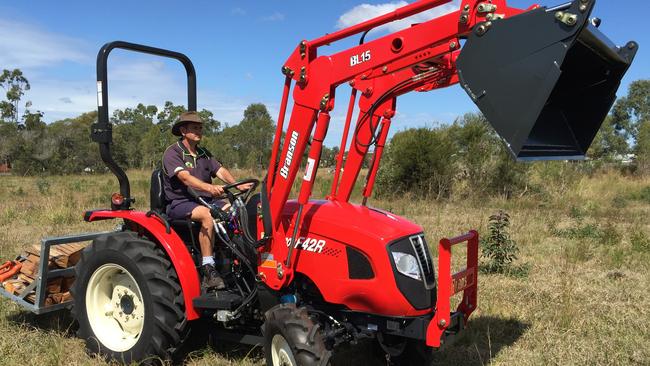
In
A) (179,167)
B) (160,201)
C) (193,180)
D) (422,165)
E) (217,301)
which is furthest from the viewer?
(422,165)

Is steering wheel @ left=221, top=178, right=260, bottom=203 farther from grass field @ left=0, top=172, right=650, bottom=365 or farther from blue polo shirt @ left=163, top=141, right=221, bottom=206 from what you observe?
grass field @ left=0, top=172, right=650, bottom=365

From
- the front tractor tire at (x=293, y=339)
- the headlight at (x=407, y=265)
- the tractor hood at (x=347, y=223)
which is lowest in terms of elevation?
the front tractor tire at (x=293, y=339)

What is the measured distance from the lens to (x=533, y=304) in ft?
18.7

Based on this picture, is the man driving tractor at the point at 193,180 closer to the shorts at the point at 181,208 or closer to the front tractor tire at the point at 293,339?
the shorts at the point at 181,208

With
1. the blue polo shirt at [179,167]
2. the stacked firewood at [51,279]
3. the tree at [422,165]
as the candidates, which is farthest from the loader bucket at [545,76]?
the tree at [422,165]

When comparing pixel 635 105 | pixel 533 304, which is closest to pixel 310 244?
pixel 533 304

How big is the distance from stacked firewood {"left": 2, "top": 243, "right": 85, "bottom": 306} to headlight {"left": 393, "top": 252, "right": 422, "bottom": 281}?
326 cm

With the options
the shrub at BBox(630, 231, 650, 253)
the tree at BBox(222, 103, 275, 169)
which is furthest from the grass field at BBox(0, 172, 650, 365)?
the tree at BBox(222, 103, 275, 169)

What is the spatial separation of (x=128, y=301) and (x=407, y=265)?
2376 mm

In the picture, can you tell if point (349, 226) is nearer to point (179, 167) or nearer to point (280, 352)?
point (280, 352)

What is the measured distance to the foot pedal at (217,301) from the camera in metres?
4.00

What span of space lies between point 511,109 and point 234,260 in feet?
8.15

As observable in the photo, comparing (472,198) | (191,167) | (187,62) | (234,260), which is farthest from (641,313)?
(472,198)

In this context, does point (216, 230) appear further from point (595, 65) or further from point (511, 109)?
point (595, 65)
